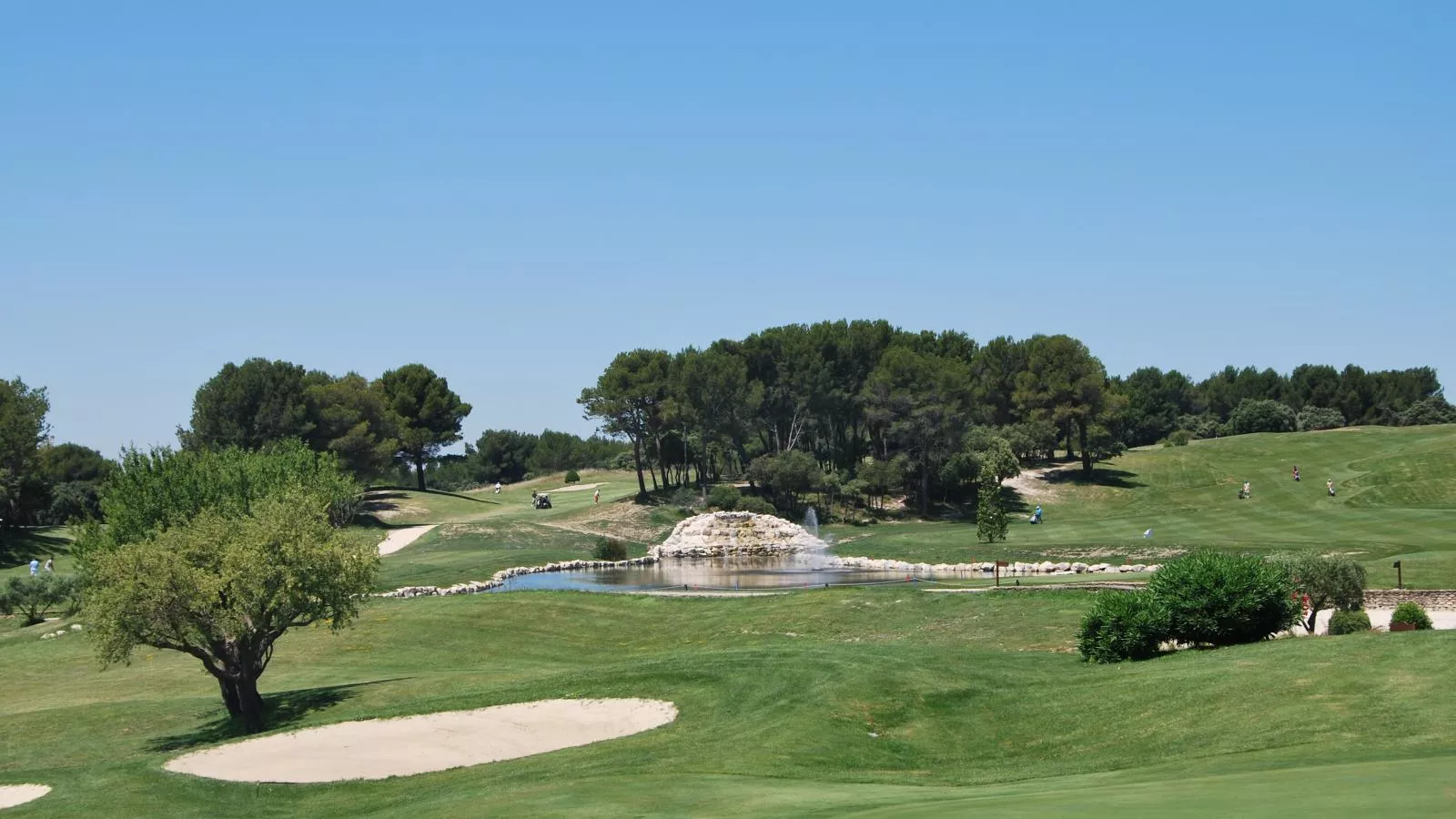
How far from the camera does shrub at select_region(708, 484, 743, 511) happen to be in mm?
89312

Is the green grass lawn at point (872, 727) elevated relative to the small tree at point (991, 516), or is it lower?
lower

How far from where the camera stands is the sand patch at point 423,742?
955 inches

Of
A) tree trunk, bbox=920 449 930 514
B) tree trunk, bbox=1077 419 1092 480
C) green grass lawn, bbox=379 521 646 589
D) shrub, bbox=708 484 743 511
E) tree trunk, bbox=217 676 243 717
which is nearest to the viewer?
tree trunk, bbox=217 676 243 717

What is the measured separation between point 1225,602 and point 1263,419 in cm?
11645

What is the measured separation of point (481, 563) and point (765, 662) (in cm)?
3869

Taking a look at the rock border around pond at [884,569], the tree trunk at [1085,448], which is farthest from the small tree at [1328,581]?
the tree trunk at [1085,448]

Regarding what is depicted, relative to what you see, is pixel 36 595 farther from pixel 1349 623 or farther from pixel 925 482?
pixel 925 482

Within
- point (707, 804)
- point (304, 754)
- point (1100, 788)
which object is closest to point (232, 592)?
point (304, 754)

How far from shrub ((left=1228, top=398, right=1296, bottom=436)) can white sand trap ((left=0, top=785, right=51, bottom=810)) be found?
130 meters

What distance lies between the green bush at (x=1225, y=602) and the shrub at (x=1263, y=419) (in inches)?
4522

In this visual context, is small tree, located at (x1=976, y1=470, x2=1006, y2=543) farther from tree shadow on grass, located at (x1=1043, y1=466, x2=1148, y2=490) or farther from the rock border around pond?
tree shadow on grass, located at (x1=1043, y1=466, x2=1148, y2=490)

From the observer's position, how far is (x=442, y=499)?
106m

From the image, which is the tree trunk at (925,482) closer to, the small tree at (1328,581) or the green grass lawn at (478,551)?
the green grass lawn at (478,551)

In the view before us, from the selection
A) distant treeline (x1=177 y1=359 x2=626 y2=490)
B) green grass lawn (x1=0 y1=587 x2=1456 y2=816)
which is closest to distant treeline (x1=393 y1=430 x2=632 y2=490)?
distant treeline (x1=177 y1=359 x2=626 y2=490)
